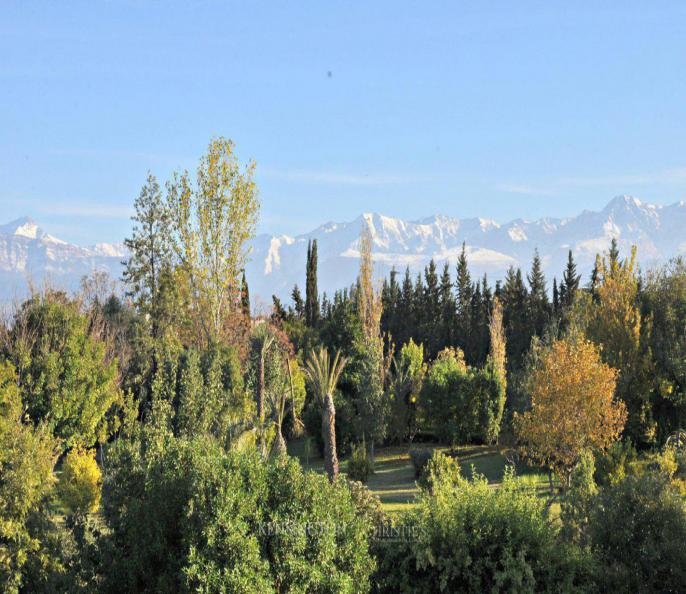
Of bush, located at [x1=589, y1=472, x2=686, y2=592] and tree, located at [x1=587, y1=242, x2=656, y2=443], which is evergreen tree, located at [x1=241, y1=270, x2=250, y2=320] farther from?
bush, located at [x1=589, y1=472, x2=686, y2=592]

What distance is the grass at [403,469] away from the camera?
23.6 meters

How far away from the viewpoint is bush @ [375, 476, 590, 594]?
11570 millimetres

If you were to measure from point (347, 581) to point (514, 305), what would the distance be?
152ft

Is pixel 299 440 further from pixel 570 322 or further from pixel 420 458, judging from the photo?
pixel 570 322

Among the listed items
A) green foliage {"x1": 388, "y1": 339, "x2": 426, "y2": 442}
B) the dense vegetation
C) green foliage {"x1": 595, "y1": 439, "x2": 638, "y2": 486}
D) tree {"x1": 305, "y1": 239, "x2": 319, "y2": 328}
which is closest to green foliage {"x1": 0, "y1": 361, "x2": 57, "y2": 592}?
the dense vegetation

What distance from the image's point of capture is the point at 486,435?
31719mm

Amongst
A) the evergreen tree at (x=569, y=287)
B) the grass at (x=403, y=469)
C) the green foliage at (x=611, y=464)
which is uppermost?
the evergreen tree at (x=569, y=287)

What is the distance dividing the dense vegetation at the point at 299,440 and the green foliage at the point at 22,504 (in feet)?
0.12

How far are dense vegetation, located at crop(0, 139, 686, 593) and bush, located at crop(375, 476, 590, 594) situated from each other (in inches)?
1.3

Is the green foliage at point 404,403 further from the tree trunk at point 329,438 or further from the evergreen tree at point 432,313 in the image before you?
the evergreen tree at point 432,313

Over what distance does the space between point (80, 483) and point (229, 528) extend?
10629 millimetres

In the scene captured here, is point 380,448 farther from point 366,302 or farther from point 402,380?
point 366,302

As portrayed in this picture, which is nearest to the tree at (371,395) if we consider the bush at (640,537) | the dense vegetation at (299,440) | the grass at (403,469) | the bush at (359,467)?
the dense vegetation at (299,440)

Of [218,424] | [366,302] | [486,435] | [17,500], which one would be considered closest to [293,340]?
[366,302]
